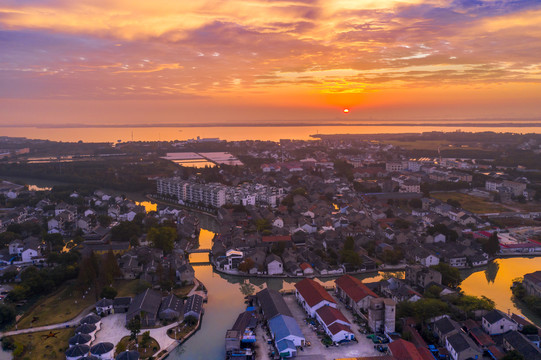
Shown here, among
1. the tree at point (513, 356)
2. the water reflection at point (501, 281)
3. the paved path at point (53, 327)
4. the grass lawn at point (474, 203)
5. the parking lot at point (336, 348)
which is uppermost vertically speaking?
the grass lawn at point (474, 203)

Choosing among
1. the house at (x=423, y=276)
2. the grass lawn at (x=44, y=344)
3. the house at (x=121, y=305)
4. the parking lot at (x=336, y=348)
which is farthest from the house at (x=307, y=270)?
the grass lawn at (x=44, y=344)

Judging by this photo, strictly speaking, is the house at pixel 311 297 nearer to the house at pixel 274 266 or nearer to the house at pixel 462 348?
the house at pixel 274 266

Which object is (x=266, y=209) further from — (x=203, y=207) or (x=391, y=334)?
(x=391, y=334)

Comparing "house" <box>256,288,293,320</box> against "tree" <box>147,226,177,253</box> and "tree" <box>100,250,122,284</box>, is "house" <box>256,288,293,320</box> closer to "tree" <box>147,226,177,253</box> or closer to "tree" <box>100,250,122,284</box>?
"tree" <box>100,250,122,284</box>

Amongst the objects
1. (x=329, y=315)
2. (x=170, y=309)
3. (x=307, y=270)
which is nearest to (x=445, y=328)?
(x=329, y=315)

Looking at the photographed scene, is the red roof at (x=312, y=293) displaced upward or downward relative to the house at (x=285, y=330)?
upward

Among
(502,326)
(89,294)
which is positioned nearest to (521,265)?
(502,326)

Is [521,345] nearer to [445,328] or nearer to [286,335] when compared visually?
[445,328]
